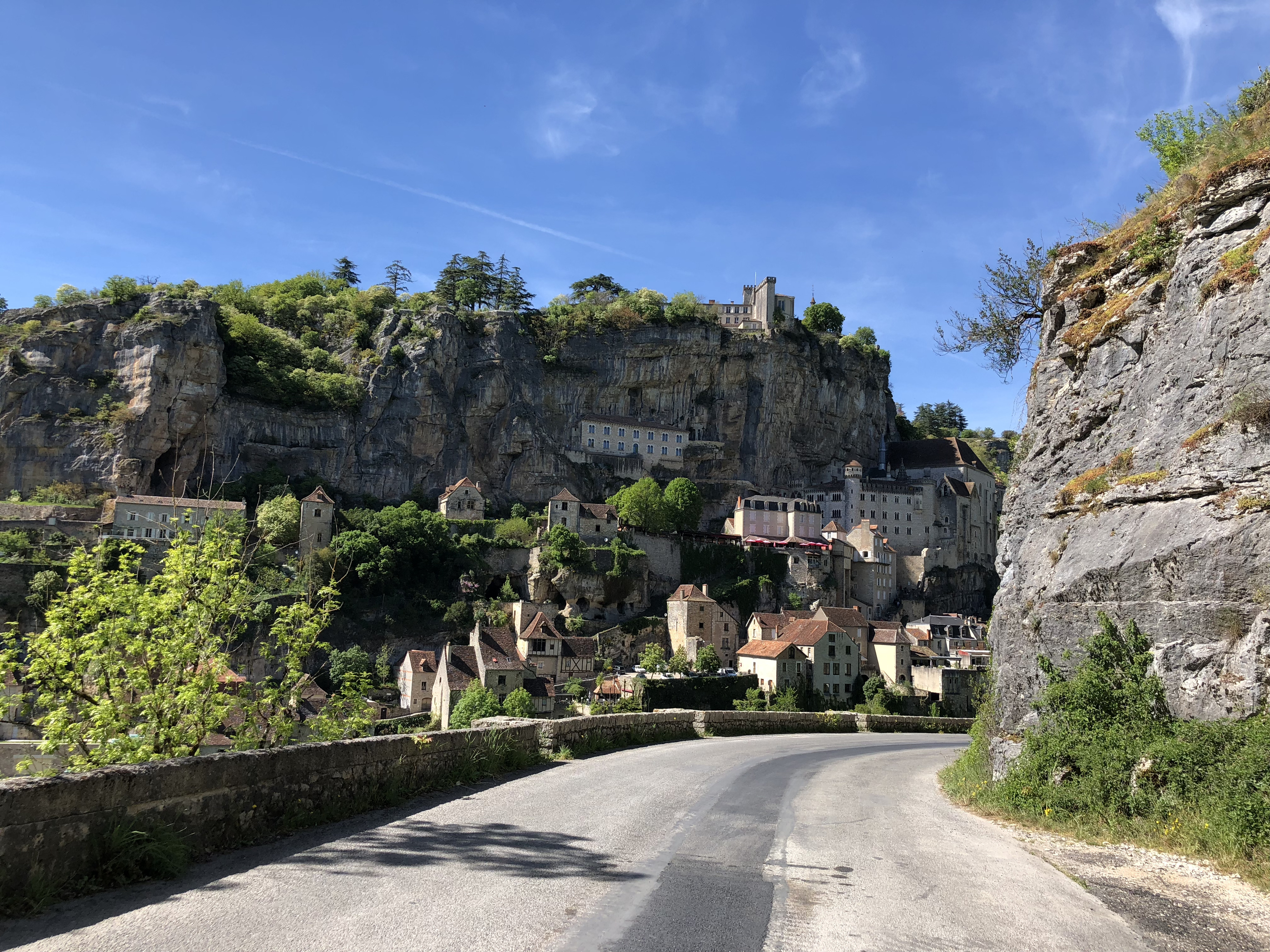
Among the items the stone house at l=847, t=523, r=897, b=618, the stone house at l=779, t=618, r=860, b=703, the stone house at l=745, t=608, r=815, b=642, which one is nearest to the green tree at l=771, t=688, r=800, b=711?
the stone house at l=779, t=618, r=860, b=703

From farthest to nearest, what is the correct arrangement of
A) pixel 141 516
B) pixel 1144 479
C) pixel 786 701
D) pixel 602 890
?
1. pixel 141 516
2. pixel 786 701
3. pixel 1144 479
4. pixel 602 890

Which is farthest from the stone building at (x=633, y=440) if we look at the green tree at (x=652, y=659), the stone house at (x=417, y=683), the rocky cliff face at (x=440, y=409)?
the stone house at (x=417, y=683)

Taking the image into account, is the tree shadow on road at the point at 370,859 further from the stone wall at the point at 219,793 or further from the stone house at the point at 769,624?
the stone house at the point at 769,624

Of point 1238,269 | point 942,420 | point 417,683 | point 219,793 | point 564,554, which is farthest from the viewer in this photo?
point 942,420

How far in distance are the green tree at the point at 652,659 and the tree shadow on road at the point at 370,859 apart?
4714 centimetres

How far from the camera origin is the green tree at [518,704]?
43.8 m

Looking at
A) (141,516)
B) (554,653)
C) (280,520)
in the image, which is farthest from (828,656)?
(141,516)

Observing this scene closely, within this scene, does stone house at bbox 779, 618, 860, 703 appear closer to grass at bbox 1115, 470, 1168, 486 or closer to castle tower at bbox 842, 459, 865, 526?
castle tower at bbox 842, 459, 865, 526

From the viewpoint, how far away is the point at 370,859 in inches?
263

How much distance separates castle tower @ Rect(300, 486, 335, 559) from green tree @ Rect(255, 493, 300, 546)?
47 cm

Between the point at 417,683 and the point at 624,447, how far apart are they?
3679 centimetres

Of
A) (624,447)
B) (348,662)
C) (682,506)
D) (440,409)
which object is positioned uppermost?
(440,409)

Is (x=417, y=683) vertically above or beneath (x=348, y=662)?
beneath

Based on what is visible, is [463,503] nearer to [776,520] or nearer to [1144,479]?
[776,520]
